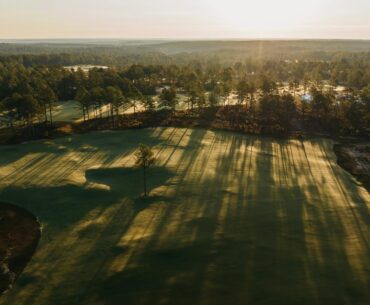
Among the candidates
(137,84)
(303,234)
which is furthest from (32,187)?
(137,84)

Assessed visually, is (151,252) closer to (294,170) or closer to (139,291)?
(139,291)

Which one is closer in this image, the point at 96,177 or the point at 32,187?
the point at 32,187

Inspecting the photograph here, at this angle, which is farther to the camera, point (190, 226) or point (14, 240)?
point (190, 226)

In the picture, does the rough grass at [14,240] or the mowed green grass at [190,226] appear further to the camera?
Answer: the rough grass at [14,240]

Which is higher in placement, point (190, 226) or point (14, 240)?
point (190, 226)

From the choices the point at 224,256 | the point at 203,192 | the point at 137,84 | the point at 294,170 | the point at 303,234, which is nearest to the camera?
the point at 224,256

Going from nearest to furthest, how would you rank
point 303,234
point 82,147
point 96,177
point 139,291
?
point 139,291, point 303,234, point 96,177, point 82,147

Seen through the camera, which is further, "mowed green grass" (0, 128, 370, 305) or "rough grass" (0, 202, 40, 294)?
"rough grass" (0, 202, 40, 294)
